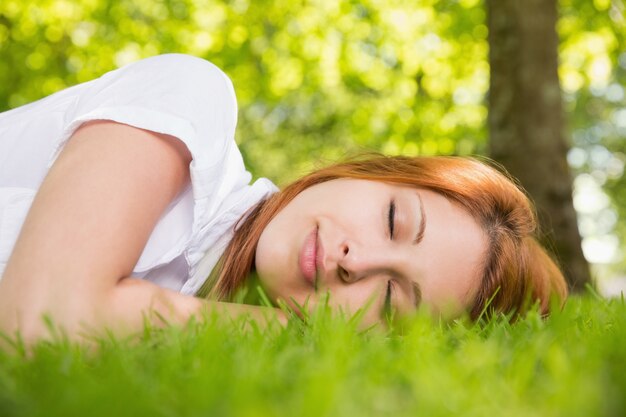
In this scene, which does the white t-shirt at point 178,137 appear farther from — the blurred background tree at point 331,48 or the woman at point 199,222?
the blurred background tree at point 331,48

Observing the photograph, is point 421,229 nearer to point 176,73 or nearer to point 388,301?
point 388,301

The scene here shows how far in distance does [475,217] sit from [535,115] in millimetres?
3760

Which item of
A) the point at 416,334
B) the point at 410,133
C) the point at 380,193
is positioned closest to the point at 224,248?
the point at 380,193

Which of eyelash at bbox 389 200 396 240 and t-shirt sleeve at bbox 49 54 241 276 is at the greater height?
t-shirt sleeve at bbox 49 54 241 276

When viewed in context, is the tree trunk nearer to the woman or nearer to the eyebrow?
the woman

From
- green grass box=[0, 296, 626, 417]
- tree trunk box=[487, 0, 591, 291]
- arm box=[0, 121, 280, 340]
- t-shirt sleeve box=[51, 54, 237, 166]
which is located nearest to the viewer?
green grass box=[0, 296, 626, 417]

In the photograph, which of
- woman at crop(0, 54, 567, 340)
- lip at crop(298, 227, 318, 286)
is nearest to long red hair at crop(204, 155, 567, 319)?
woman at crop(0, 54, 567, 340)

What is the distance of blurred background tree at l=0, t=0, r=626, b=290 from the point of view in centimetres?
975

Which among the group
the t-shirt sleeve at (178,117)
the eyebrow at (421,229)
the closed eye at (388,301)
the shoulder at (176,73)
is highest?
the shoulder at (176,73)

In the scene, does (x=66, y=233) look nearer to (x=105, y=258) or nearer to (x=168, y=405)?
(x=105, y=258)

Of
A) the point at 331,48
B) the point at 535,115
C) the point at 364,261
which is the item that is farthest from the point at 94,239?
the point at 331,48

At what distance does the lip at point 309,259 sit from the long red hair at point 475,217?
30 cm

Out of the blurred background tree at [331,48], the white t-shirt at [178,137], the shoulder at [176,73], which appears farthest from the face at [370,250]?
the blurred background tree at [331,48]

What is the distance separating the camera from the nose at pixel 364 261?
236cm
